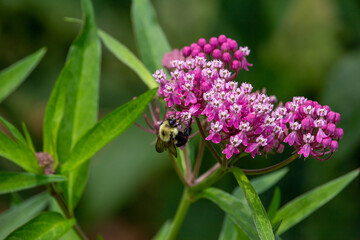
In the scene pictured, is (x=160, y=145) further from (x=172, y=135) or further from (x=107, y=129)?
(x=107, y=129)

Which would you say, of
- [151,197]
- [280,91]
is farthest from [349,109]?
[151,197]

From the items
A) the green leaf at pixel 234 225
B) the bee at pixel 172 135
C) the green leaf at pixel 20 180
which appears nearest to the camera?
the green leaf at pixel 20 180

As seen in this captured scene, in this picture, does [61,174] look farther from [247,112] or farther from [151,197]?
[151,197]

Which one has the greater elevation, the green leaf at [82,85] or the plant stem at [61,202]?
the green leaf at [82,85]

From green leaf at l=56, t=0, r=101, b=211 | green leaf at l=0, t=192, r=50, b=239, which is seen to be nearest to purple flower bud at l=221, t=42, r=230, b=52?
green leaf at l=56, t=0, r=101, b=211

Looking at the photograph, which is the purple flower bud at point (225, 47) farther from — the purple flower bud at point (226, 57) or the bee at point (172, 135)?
the bee at point (172, 135)

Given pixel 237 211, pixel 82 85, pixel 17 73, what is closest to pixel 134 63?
pixel 82 85

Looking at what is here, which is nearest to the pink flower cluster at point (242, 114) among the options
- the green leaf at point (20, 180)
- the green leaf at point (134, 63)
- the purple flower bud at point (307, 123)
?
the purple flower bud at point (307, 123)
